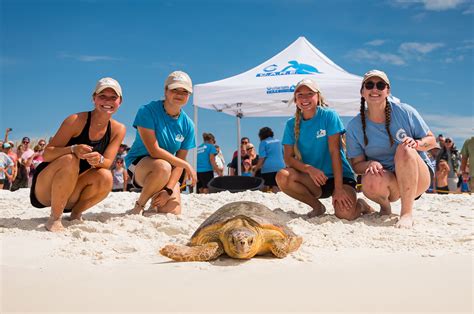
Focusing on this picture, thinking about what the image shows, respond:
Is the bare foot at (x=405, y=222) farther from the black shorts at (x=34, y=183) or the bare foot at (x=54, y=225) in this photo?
the black shorts at (x=34, y=183)

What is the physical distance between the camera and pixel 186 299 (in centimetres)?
187

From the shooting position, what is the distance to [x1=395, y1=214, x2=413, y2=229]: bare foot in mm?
3496

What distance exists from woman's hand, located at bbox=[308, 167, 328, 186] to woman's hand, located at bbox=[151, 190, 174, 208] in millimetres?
1314

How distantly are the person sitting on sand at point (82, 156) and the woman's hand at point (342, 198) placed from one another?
72.5 inches

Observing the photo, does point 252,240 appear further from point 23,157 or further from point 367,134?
point 23,157

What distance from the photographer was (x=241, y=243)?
241cm

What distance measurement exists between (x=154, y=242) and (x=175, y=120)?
1316 millimetres

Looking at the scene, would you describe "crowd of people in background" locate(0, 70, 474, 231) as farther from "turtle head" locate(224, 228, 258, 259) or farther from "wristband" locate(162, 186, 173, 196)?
"turtle head" locate(224, 228, 258, 259)

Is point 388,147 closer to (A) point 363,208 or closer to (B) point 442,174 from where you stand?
(A) point 363,208

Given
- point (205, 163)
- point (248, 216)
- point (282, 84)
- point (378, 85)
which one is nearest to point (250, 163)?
point (205, 163)

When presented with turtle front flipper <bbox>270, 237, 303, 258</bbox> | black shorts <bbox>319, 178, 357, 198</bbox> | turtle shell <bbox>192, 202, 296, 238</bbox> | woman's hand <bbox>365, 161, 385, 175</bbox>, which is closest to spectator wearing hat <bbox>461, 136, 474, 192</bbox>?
black shorts <bbox>319, 178, 357, 198</bbox>

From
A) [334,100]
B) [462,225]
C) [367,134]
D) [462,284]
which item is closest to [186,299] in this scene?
[462,284]

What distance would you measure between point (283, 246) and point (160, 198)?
6.04ft

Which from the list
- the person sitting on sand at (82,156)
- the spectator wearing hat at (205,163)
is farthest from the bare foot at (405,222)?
the spectator wearing hat at (205,163)
